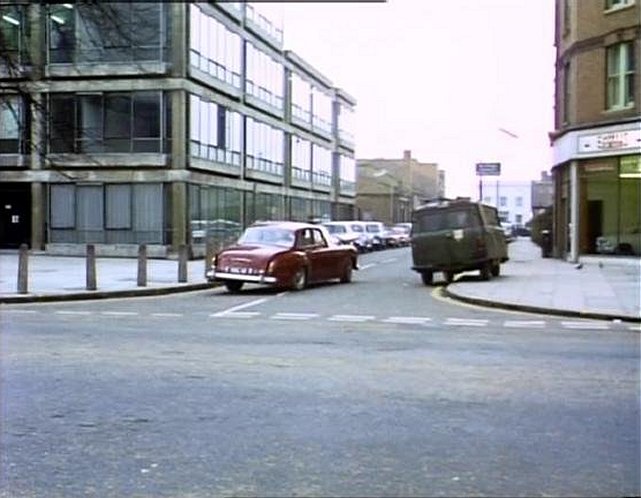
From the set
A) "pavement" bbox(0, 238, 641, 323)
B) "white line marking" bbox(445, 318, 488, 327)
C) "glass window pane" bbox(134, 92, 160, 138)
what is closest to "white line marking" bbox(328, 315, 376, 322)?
"white line marking" bbox(445, 318, 488, 327)

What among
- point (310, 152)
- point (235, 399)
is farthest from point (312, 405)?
point (310, 152)

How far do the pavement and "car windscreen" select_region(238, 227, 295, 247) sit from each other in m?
1.82

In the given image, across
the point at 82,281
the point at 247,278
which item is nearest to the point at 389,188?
the point at 82,281

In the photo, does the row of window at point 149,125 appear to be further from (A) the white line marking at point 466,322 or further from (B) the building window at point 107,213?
(A) the white line marking at point 466,322

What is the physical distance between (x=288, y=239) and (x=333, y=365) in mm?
11163

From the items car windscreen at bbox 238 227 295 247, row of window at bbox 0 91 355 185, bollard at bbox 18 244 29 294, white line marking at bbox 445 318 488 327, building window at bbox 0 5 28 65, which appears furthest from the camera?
row of window at bbox 0 91 355 185

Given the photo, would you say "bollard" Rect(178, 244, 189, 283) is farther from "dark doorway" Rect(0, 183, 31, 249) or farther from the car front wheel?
"dark doorway" Rect(0, 183, 31, 249)

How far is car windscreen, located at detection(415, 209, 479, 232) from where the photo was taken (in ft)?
69.0

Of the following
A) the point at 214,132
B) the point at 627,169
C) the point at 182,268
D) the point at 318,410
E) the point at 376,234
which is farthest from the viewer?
the point at 376,234

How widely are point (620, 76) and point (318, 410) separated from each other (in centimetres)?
2266

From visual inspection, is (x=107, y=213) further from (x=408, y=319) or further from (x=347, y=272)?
(x=408, y=319)

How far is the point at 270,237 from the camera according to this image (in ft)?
66.5

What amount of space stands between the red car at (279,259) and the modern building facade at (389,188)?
211 ft

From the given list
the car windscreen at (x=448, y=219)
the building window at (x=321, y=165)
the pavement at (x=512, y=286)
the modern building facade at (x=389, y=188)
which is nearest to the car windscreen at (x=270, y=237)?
the pavement at (x=512, y=286)
